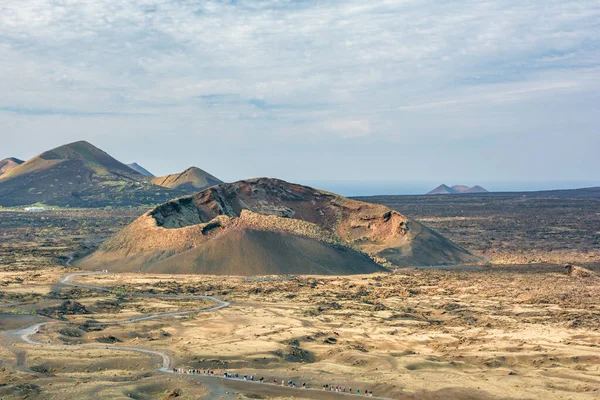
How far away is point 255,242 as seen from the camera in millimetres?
85438

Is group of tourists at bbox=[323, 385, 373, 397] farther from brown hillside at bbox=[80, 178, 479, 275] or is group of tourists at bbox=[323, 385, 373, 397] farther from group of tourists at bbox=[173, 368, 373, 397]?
brown hillside at bbox=[80, 178, 479, 275]

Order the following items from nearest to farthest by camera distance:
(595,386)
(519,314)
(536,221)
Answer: (595,386) < (519,314) < (536,221)

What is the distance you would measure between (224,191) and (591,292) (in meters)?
71.7

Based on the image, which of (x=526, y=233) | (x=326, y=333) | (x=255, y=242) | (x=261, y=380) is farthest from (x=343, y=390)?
(x=526, y=233)

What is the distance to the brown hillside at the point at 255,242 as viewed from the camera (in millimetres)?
83500

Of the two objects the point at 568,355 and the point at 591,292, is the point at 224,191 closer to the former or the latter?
the point at 591,292

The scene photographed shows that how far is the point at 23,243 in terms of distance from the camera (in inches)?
4636

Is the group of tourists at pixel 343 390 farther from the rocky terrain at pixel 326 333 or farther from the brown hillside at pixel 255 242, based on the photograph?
the brown hillside at pixel 255 242

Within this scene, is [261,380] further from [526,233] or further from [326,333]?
[526,233]

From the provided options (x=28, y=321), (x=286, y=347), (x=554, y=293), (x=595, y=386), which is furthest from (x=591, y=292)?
(x=28, y=321)

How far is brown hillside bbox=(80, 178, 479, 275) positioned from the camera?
83.5m

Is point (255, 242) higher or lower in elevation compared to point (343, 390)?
higher

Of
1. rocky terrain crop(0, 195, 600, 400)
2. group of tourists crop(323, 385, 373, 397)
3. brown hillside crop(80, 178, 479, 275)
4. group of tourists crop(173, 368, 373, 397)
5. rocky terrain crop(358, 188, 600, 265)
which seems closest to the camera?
group of tourists crop(323, 385, 373, 397)

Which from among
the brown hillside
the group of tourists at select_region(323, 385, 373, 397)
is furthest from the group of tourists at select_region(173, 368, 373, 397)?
the brown hillside
